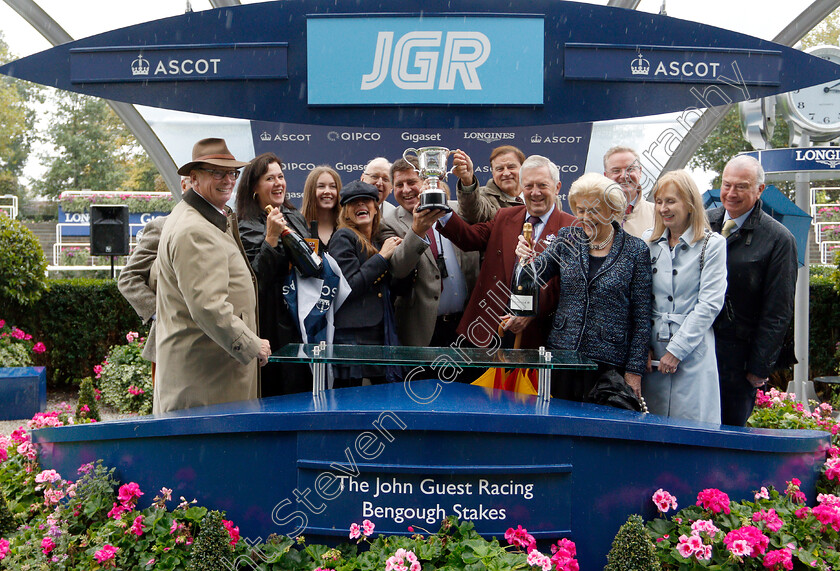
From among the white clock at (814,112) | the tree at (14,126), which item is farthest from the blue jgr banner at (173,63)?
the tree at (14,126)

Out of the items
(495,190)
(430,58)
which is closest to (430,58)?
(430,58)

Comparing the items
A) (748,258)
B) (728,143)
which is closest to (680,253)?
(748,258)

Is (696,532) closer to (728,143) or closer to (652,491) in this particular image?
(652,491)

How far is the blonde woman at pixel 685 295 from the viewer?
371cm

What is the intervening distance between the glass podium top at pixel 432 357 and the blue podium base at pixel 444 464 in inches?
7.5

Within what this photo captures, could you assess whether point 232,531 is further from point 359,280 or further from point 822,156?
point 822,156

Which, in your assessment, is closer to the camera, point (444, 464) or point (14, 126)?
point (444, 464)

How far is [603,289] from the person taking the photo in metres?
3.61

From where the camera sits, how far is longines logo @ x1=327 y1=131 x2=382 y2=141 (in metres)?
8.73

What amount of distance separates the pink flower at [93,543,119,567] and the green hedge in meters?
6.54

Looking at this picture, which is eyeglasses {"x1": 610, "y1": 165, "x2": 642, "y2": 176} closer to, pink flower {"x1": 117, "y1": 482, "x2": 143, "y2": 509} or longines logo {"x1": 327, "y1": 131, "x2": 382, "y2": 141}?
pink flower {"x1": 117, "y1": 482, "x2": 143, "y2": 509}

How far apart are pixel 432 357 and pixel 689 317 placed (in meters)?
1.42

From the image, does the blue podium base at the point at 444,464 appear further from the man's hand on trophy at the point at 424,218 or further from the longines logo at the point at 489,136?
the longines logo at the point at 489,136

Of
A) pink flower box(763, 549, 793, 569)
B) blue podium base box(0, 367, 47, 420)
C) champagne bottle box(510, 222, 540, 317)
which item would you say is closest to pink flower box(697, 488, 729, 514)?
pink flower box(763, 549, 793, 569)
